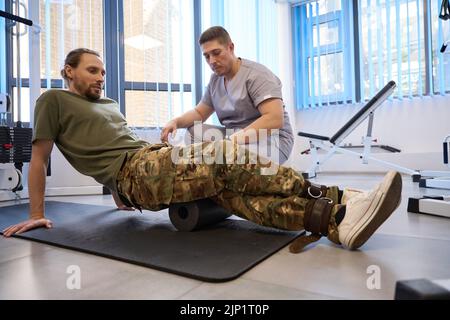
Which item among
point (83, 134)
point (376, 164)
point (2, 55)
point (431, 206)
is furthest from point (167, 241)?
point (376, 164)

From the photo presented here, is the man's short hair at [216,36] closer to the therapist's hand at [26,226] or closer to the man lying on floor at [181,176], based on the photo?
the man lying on floor at [181,176]

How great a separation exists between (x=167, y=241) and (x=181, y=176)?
8.2 inches

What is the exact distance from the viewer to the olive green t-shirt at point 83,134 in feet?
3.83

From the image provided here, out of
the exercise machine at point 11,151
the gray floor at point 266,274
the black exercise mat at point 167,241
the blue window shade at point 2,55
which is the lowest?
the gray floor at point 266,274

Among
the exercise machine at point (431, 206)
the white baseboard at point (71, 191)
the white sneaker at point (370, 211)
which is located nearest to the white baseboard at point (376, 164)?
the exercise machine at point (431, 206)

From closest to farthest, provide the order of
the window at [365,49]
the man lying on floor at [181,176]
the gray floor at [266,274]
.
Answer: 1. the gray floor at [266,274]
2. the man lying on floor at [181,176]
3. the window at [365,49]

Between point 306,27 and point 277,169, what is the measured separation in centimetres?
338

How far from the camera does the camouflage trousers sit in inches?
37.6

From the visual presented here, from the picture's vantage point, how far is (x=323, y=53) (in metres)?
3.72

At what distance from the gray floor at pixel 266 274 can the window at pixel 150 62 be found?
78.9 inches

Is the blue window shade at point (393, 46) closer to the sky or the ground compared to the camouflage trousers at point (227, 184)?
closer to the sky

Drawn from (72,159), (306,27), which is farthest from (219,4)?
(72,159)

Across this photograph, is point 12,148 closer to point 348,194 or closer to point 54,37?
point 54,37
